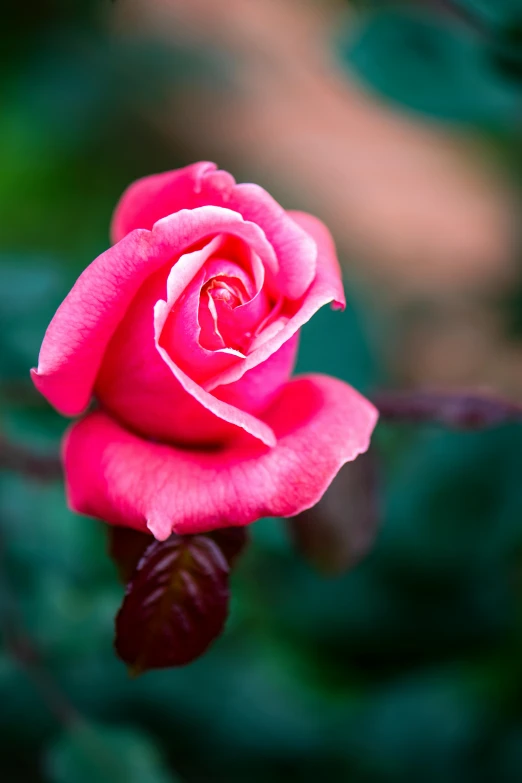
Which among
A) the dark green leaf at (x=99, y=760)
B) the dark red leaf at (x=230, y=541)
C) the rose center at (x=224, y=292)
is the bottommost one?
the dark green leaf at (x=99, y=760)

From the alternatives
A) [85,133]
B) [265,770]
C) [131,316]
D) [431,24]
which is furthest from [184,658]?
[85,133]

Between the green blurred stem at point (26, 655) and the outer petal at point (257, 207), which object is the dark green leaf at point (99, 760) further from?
the outer petal at point (257, 207)

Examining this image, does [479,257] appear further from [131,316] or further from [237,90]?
[131,316]

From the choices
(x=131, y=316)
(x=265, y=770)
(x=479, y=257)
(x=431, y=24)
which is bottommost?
(x=265, y=770)

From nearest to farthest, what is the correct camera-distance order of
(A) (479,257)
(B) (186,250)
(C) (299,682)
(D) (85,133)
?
(B) (186,250) → (C) (299,682) → (D) (85,133) → (A) (479,257)

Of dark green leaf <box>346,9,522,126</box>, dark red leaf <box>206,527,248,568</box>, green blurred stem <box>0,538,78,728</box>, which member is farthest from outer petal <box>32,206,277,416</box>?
dark green leaf <box>346,9,522,126</box>

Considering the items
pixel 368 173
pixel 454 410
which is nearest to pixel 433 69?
pixel 454 410

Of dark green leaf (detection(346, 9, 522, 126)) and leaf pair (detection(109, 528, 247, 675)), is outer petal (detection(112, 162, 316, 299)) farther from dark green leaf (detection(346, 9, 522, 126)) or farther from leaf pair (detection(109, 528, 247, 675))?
dark green leaf (detection(346, 9, 522, 126))

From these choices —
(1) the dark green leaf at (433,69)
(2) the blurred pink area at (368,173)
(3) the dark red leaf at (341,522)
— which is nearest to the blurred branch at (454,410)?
(3) the dark red leaf at (341,522)
